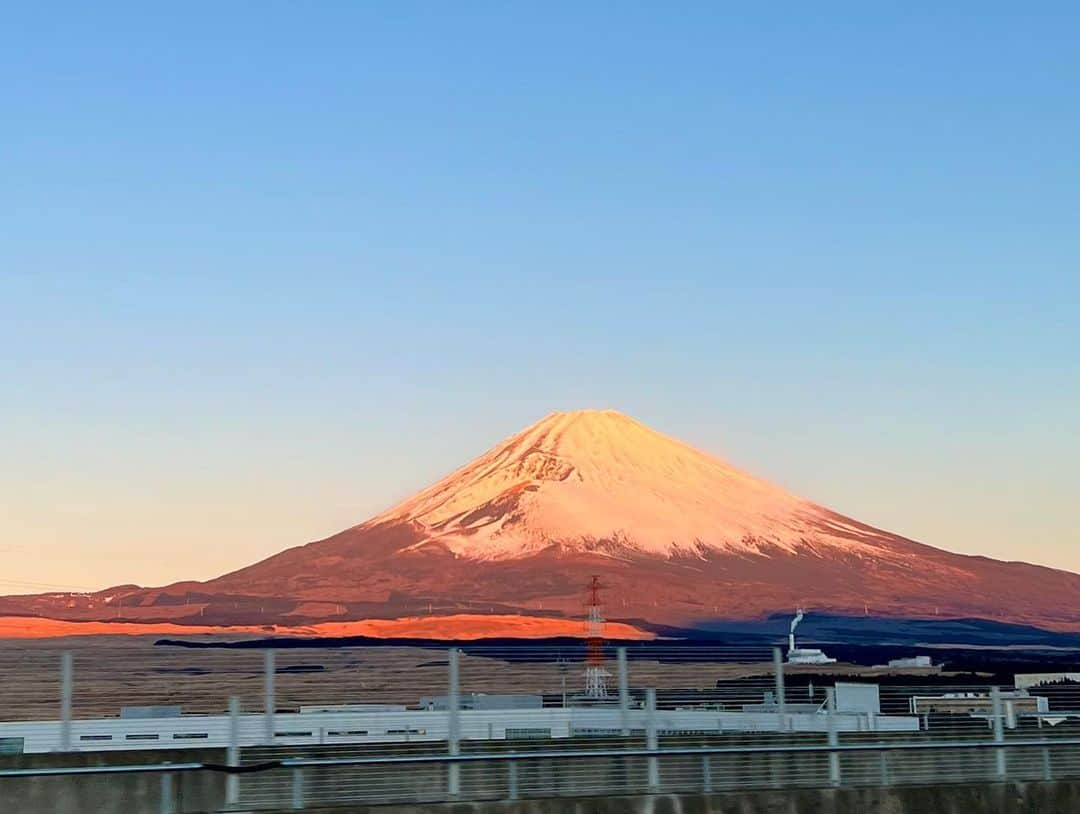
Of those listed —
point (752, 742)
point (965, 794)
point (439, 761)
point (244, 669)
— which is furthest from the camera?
point (752, 742)

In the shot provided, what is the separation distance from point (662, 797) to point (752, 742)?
8.97 metres

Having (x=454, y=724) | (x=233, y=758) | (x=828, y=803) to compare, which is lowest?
(x=828, y=803)

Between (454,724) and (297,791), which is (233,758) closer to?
(297,791)

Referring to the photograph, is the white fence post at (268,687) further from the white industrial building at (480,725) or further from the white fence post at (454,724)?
the white industrial building at (480,725)

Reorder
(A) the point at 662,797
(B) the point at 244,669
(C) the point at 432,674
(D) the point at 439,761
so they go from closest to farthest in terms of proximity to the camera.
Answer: (D) the point at 439,761
(A) the point at 662,797
(B) the point at 244,669
(C) the point at 432,674

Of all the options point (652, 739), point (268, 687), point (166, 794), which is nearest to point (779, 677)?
point (652, 739)

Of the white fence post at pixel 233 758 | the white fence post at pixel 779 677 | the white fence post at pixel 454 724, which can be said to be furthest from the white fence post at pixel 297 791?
the white fence post at pixel 779 677

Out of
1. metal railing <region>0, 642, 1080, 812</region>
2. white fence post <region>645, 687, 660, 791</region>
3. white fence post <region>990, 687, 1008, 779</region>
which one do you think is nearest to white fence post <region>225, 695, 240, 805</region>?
metal railing <region>0, 642, 1080, 812</region>

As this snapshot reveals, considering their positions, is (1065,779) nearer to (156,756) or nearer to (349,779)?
(349,779)

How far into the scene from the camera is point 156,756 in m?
24.2

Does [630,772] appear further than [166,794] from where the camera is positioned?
Yes

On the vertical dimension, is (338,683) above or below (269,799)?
above

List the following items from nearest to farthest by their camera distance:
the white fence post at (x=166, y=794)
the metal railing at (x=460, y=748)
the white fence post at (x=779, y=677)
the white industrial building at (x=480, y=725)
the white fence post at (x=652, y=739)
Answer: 1. the white fence post at (x=166, y=794)
2. the metal railing at (x=460, y=748)
3. the white fence post at (x=652, y=739)
4. the white fence post at (x=779, y=677)
5. the white industrial building at (x=480, y=725)

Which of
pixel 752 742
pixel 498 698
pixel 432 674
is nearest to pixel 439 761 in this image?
pixel 432 674
